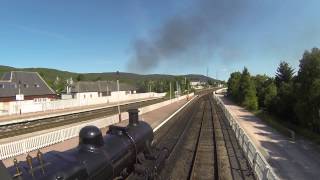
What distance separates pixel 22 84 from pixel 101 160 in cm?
7073

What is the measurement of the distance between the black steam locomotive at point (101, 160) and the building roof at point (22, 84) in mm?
56695

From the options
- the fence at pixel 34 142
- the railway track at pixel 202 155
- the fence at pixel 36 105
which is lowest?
the railway track at pixel 202 155

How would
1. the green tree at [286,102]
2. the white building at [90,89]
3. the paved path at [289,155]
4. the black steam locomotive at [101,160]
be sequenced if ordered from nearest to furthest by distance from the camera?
the black steam locomotive at [101,160] < the paved path at [289,155] < the green tree at [286,102] < the white building at [90,89]

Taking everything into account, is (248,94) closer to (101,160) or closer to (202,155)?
(202,155)

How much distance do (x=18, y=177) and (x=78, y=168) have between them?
2310mm

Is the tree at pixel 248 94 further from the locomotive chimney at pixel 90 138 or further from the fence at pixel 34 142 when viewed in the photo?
the locomotive chimney at pixel 90 138

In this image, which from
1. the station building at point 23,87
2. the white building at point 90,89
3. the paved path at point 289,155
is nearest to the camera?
the paved path at point 289,155

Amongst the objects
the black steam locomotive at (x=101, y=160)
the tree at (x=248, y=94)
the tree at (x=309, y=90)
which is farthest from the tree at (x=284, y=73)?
the black steam locomotive at (x=101, y=160)

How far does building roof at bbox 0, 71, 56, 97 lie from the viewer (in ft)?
229

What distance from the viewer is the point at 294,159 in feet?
81.3

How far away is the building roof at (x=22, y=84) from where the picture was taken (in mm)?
69688

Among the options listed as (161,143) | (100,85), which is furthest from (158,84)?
(161,143)

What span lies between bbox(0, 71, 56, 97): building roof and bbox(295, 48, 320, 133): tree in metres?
48.9

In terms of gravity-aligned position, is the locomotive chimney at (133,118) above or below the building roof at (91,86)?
below
